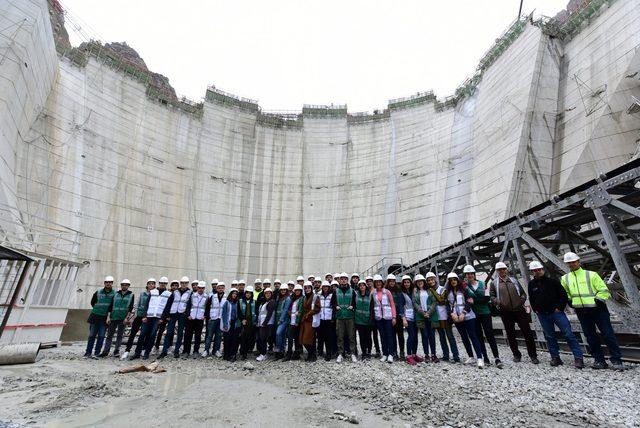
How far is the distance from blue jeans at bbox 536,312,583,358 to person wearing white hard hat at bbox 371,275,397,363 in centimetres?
238

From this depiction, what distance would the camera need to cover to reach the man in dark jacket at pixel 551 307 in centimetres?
512

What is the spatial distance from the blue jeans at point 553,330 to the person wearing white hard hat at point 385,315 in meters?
2.38

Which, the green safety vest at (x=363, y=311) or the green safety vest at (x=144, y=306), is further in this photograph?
the green safety vest at (x=144, y=306)

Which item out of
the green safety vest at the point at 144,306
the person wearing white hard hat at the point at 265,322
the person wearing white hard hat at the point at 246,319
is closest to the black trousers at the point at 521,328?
the person wearing white hard hat at the point at 265,322

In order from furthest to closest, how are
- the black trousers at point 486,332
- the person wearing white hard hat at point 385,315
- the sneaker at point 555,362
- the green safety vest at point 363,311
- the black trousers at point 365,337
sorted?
the black trousers at point 365,337 < the green safety vest at point 363,311 < the person wearing white hard hat at point 385,315 < the black trousers at point 486,332 < the sneaker at point 555,362

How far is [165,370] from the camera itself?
17.9ft

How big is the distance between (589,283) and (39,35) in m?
20.9

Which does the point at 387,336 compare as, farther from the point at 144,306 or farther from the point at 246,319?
the point at 144,306

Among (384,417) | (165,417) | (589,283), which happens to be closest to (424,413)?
(384,417)

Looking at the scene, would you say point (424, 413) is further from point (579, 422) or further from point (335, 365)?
point (335, 365)

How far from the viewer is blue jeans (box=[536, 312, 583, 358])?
5098mm

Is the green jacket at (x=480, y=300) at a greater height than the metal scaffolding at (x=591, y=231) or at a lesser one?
lesser

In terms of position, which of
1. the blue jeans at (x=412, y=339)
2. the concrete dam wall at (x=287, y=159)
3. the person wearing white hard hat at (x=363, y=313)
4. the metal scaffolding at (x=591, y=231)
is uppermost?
the concrete dam wall at (x=287, y=159)

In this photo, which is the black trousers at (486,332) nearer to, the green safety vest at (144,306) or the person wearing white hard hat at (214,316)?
the person wearing white hard hat at (214,316)
